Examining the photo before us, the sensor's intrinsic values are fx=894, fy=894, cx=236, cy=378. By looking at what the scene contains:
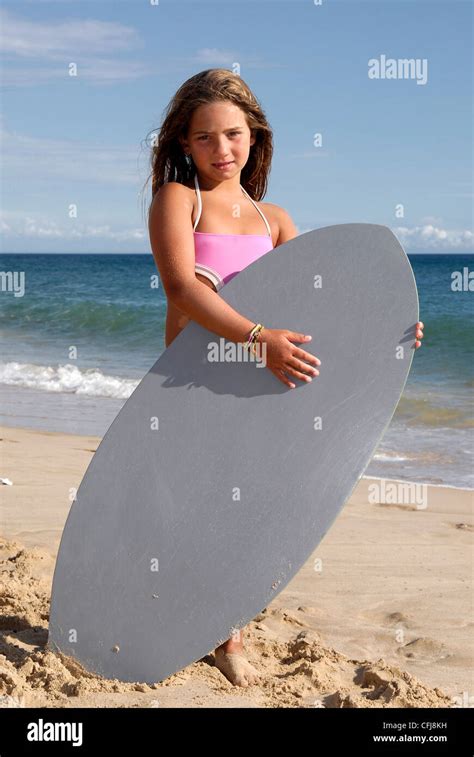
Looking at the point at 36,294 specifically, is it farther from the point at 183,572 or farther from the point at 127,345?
the point at 183,572

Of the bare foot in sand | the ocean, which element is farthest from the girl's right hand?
the ocean

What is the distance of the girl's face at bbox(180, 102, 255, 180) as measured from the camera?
102 inches

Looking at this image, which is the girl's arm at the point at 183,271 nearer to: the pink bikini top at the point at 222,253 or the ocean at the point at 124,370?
the pink bikini top at the point at 222,253

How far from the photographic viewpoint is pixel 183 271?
248 centimetres

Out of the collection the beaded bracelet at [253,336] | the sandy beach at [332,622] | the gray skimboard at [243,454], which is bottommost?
the sandy beach at [332,622]

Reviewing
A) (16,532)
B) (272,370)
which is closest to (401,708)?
(272,370)

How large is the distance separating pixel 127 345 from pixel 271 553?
12.6m

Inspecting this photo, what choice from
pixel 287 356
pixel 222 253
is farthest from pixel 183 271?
pixel 287 356

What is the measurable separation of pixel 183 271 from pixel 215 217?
233mm

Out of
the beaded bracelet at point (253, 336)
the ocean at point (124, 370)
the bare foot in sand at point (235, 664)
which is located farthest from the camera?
the ocean at point (124, 370)

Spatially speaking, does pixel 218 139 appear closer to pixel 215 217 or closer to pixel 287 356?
pixel 215 217

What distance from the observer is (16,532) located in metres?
4.29

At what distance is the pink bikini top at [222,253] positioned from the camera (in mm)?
2574

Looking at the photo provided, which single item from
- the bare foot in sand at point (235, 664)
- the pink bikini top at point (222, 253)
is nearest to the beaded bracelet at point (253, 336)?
the pink bikini top at point (222, 253)
